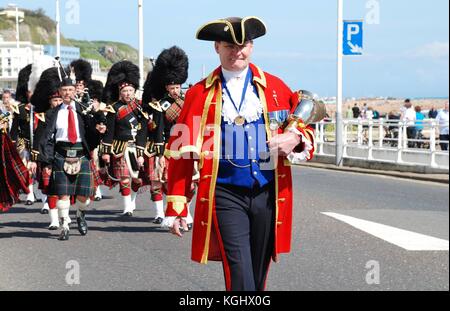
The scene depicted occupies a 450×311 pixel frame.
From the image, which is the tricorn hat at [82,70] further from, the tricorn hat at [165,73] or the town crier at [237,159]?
the town crier at [237,159]

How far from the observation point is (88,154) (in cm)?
1091

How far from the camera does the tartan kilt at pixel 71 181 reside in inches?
424

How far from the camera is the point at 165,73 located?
11.7m

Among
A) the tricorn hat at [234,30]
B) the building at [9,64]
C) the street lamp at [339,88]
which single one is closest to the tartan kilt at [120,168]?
the tricorn hat at [234,30]

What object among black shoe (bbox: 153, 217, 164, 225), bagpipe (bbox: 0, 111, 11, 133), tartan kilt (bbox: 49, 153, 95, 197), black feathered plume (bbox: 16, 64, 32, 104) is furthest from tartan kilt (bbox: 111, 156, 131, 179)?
black feathered plume (bbox: 16, 64, 32, 104)

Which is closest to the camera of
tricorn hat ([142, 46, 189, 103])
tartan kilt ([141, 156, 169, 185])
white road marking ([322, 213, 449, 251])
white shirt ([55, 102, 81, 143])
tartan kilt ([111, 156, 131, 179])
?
white road marking ([322, 213, 449, 251])

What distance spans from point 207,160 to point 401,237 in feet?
17.7

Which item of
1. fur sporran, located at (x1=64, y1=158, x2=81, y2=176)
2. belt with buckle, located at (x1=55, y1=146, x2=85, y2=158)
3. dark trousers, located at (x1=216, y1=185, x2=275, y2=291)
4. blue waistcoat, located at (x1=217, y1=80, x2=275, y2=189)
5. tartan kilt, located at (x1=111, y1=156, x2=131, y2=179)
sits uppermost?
blue waistcoat, located at (x1=217, y1=80, x2=275, y2=189)

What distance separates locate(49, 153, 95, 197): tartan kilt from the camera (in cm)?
1078

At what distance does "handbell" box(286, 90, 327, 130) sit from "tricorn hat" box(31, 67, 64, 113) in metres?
6.46

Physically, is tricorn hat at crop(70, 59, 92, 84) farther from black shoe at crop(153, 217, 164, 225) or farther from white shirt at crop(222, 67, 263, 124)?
white shirt at crop(222, 67, 263, 124)

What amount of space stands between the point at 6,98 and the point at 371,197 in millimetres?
6229

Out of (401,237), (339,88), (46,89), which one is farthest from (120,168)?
(339,88)

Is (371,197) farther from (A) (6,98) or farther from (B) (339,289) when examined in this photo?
(B) (339,289)
